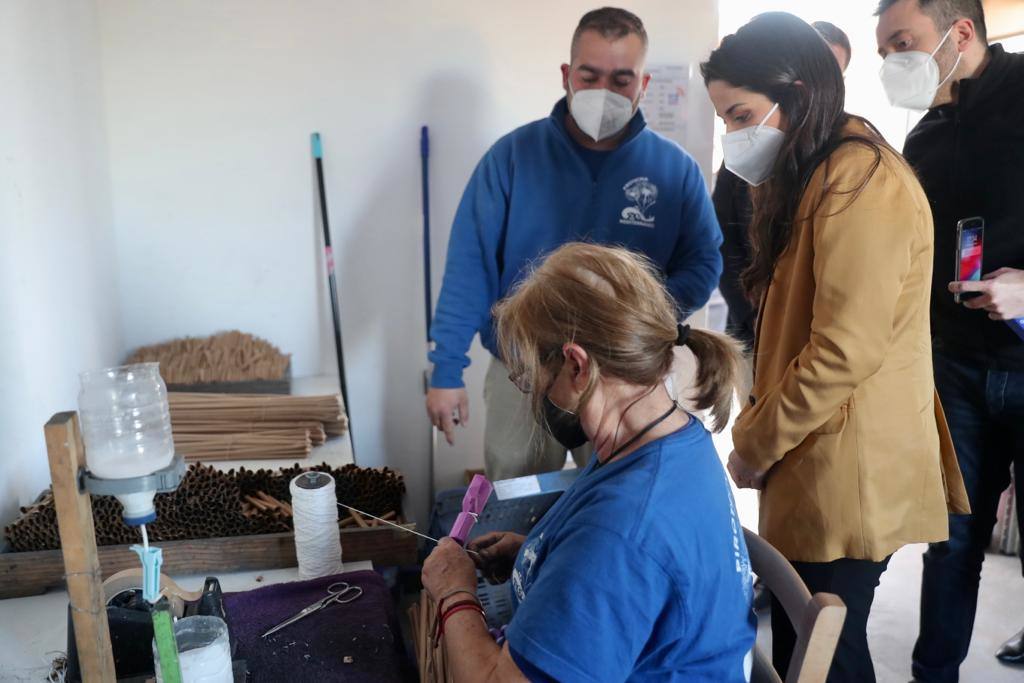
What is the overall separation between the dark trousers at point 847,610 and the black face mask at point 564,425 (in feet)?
1.73

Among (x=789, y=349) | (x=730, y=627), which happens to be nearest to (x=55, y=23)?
(x=789, y=349)

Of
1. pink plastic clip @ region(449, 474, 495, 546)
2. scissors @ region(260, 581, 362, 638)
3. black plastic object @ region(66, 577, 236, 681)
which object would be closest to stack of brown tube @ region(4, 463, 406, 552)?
scissors @ region(260, 581, 362, 638)

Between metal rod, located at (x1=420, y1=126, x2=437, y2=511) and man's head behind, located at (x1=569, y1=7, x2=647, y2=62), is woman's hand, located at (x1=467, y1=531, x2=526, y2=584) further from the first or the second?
metal rod, located at (x1=420, y1=126, x2=437, y2=511)

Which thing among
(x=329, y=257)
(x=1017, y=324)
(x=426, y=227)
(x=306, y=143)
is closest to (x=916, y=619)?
(x=1017, y=324)

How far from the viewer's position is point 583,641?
0.91 meters

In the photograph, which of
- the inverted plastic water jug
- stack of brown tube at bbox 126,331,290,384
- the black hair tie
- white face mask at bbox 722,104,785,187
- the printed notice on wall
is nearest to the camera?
the inverted plastic water jug

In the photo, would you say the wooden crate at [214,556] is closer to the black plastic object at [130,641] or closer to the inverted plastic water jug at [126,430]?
the black plastic object at [130,641]

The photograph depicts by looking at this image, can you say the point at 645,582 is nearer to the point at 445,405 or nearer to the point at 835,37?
the point at 445,405

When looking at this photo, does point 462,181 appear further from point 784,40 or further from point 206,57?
point 784,40

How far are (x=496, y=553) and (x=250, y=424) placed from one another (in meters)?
1.21

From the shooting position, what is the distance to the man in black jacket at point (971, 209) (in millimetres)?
1844

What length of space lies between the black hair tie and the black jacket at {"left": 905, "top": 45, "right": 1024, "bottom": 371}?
1.18 m

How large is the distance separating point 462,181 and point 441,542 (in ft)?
6.54

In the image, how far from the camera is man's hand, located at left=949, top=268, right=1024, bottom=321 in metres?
1.75
